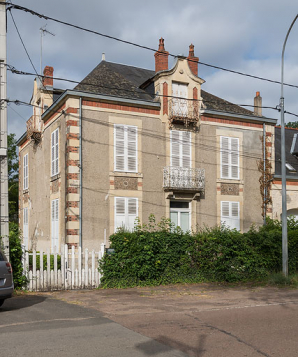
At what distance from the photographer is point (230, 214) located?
2284 cm

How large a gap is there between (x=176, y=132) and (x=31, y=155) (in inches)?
370

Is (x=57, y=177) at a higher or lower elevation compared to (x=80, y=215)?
higher

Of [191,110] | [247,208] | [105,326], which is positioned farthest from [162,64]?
[105,326]

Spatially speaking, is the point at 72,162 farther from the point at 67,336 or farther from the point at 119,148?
the point at 67,336

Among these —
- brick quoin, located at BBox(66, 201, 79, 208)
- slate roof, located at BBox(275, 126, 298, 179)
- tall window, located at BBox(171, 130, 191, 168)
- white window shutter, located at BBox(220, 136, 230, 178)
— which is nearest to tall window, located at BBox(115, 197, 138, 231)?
brick quoin, located at BBox(66, 201, 79, 208)

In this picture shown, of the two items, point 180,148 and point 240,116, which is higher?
point 240,116

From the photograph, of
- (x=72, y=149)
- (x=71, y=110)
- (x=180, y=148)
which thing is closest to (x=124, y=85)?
(x=71, y=110)

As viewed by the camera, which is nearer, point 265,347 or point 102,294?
point 265,347

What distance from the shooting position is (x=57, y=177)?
839 inches

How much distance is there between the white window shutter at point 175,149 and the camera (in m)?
21.6

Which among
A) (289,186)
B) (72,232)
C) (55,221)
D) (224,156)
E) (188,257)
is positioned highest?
(224,156)

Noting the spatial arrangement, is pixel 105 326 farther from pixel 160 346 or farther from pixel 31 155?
pixel 31 155

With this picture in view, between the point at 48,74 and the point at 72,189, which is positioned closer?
the point at 72,189

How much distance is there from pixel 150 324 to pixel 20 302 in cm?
424
